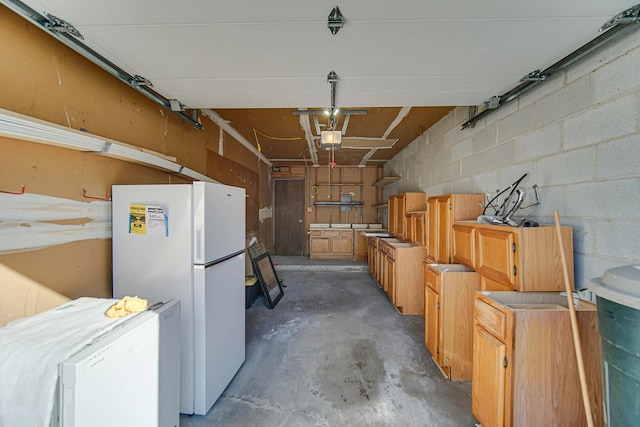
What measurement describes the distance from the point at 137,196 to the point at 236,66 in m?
1.09

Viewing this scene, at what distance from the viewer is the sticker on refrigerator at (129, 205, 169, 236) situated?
1544mm

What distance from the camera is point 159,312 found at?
118cm

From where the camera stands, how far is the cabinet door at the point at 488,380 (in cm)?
131

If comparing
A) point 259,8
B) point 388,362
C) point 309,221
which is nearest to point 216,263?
point 259,8

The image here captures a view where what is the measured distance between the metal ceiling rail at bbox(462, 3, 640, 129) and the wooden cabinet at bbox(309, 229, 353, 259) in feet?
14.1

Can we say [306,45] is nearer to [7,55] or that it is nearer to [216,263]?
[7,55]

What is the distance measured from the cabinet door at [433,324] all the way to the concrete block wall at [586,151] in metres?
0.96

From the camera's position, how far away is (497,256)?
1646 millimetres

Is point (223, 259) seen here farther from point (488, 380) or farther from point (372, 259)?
point (372, 259)

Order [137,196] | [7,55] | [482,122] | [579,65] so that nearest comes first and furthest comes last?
[7,55] < [579,65] < [137,196] < [482,122]

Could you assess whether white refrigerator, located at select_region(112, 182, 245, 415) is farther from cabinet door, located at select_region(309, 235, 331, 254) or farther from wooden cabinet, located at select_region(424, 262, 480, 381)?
cabinet door, located at select_region(309, 235, 331, 254)

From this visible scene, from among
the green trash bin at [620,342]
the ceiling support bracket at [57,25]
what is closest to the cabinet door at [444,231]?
the green trash bin at [620,342]

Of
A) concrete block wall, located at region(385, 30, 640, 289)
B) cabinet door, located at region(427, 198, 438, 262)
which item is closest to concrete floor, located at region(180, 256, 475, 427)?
cabinet door, located at region(427, 198, 438, 262)

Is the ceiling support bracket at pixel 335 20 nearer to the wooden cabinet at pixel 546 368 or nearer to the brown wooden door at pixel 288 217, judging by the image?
the wooden cabinet at pixel 546 368
